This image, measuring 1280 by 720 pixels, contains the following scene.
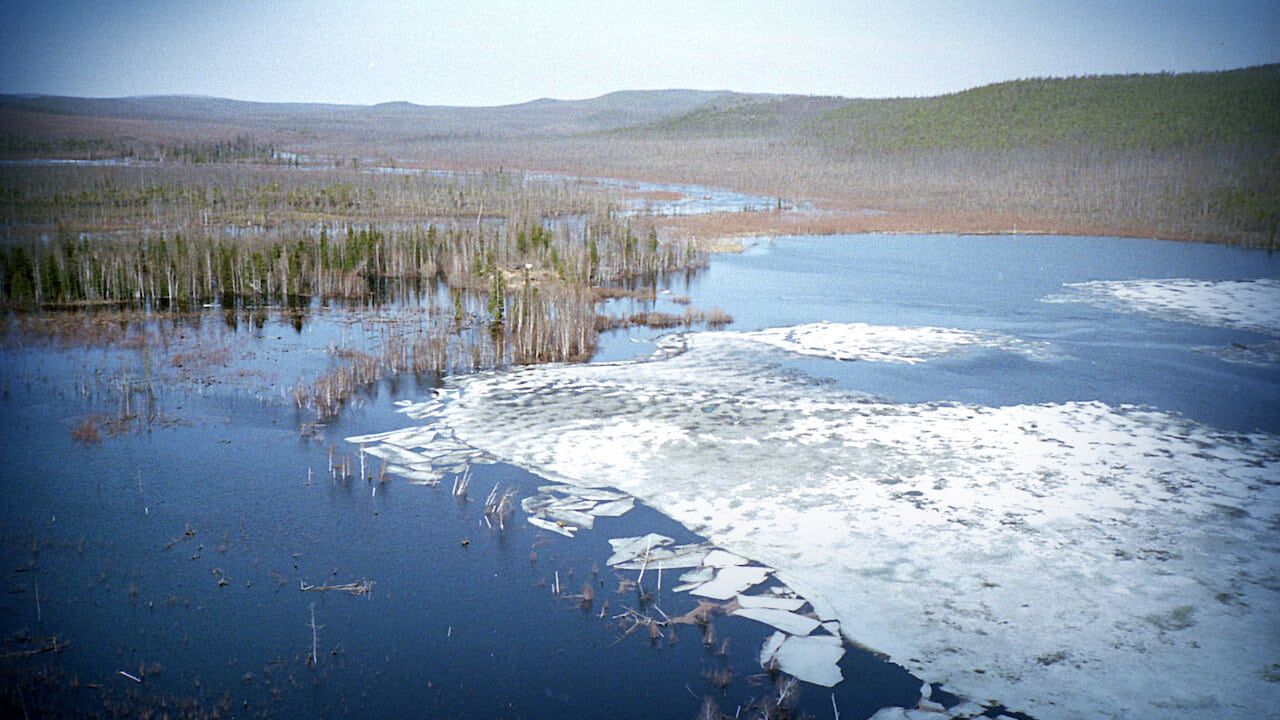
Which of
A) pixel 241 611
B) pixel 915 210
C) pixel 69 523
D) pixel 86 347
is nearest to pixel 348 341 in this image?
pixel 86 347

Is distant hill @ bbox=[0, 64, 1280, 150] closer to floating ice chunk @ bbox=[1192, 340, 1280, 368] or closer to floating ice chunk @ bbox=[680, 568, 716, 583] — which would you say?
floating ice chunk @ bbox=[1192, 340, 1280, 368]

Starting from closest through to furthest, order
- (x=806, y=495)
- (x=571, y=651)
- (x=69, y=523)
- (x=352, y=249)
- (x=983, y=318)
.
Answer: (x=571, y=651), (x=69, y=523), (x=806, y=495), (x=983, y=318), (x=352, y=249)

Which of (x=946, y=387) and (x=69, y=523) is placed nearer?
(x=69, y=523)

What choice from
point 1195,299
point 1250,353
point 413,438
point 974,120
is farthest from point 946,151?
point 413,438

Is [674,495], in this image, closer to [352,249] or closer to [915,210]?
[352,249]

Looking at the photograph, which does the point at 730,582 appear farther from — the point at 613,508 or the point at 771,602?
the point at 613,508

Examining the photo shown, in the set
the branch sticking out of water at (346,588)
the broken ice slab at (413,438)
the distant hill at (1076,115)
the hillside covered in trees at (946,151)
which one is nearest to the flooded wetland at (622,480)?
the branch sticking out of water at (346,588)
